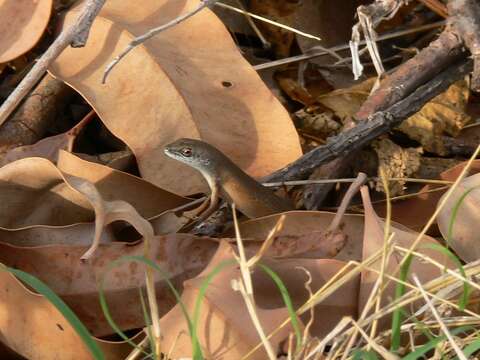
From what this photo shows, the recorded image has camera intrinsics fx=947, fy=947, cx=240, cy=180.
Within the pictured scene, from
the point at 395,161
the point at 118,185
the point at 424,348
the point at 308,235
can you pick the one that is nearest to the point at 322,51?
the point at 395,161

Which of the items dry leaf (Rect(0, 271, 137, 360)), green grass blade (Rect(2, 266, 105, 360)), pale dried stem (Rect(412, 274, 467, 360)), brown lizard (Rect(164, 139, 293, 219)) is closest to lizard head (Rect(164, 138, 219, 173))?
Result: brown lizard (Rect(164, 139, 293, 219))

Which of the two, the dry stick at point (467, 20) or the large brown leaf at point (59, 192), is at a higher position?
the dry stick at point (467, 20)

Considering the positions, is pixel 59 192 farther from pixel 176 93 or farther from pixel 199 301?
pixel 199 301

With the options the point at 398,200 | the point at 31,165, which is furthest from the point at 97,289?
the point at 398,200

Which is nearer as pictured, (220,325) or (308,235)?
(220,325)

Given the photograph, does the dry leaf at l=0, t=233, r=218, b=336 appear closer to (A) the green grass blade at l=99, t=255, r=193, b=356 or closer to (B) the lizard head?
(A) the green grass blade at l=99, t=255, r=193, b=356

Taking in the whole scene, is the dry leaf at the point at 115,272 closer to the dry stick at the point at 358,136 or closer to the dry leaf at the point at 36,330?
the dry leaf at the point at 36,330

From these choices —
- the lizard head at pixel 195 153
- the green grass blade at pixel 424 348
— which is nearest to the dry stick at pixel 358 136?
the lizard head at pixel 195 153
